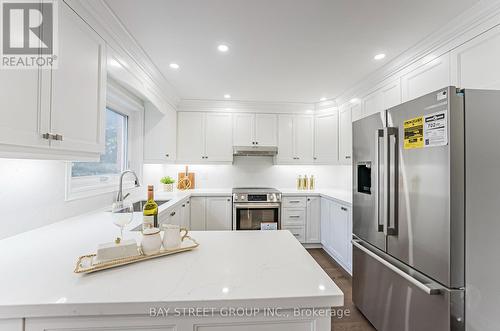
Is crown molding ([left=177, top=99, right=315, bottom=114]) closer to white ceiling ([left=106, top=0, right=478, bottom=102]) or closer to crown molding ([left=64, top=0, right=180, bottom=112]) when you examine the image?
crown molding ([left=64, top=0, right=180, bottom=112])

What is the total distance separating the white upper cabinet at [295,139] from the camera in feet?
12.4

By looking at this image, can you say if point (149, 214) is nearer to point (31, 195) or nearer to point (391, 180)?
point (31, 195)

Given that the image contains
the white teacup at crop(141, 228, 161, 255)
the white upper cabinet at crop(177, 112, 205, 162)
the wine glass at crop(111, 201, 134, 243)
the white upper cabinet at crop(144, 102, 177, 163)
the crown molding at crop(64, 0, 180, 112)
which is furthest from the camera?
the white upper cabinet at crop(177, 112, 205, 162)

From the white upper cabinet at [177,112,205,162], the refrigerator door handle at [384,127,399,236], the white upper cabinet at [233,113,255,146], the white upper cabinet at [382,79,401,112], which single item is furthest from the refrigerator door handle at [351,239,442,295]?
the white upper cabinet at [177,112,205,162]

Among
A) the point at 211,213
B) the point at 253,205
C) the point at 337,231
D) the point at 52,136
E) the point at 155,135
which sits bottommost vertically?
the point at 337,231

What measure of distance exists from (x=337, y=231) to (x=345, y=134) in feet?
4.65

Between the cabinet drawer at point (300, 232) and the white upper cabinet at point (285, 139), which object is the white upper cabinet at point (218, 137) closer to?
the white upper cabinet at point (285, 139)

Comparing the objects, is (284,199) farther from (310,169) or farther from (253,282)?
(253,282)

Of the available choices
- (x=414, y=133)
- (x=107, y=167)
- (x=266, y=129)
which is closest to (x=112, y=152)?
(x=107, y=167)

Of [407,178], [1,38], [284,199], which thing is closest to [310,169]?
[284,199]

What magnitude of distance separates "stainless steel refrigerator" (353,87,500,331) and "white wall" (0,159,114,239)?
2.31m

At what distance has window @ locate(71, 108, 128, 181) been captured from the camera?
2.11 meters

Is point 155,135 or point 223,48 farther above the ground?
point 223,48

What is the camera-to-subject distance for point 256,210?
11.0 ft
